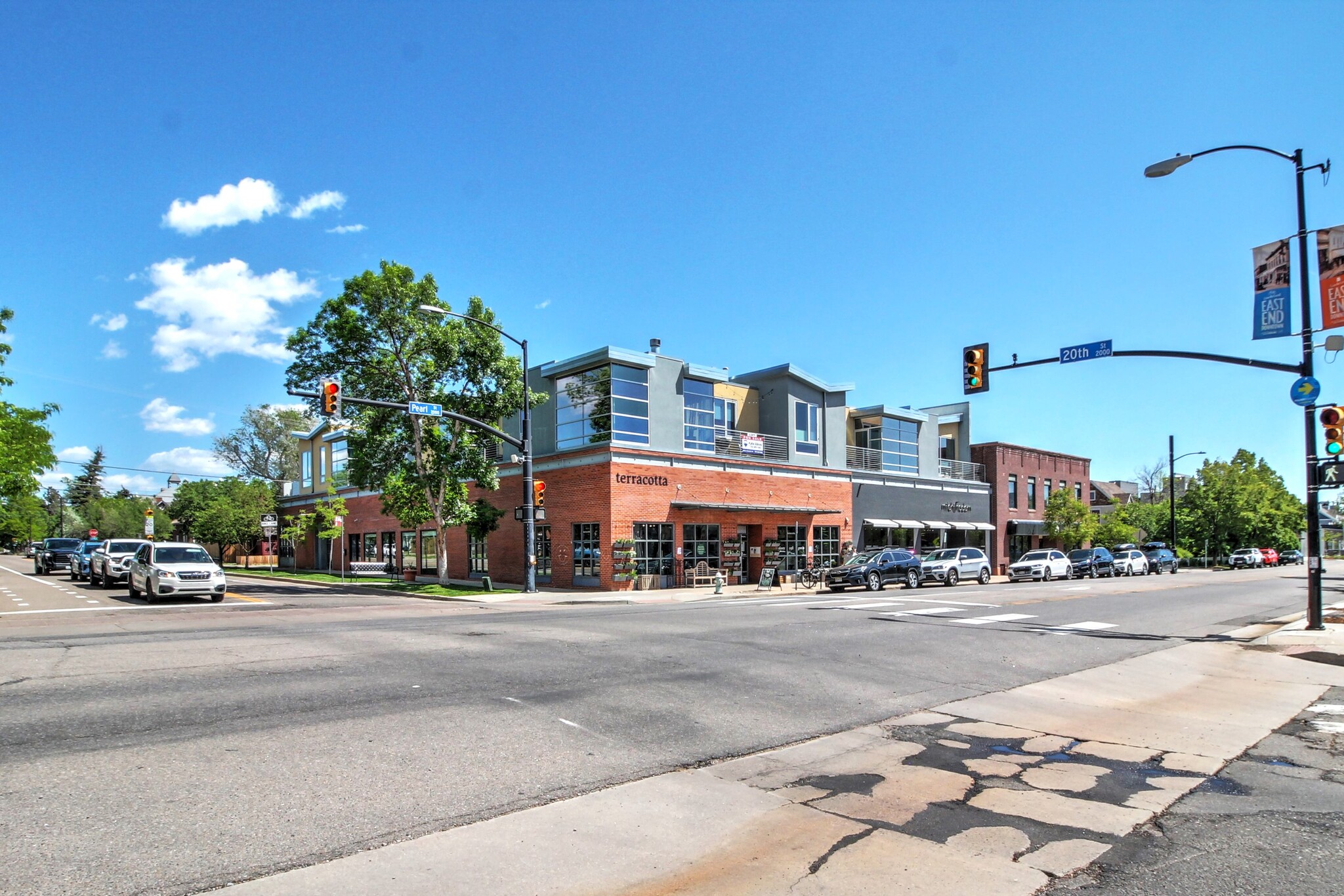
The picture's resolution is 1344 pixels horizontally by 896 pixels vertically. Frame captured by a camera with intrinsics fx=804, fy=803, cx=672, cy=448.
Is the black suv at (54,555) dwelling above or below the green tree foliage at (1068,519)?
below

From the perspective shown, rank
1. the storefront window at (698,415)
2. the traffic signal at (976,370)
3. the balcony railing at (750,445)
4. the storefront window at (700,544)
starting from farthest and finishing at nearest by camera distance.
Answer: the balcony railing at (750,445) < the storefront window at (698,415) < the storefront window at (700,544) < the traffic signal at (976,370)

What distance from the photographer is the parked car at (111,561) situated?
29.4 meters

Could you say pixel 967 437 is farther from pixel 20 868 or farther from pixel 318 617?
pixel 20 868

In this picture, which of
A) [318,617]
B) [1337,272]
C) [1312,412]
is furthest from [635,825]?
[1312,412]

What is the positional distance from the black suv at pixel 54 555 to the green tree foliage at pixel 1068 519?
58110mm

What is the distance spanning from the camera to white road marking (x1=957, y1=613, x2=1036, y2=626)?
55.7 feet

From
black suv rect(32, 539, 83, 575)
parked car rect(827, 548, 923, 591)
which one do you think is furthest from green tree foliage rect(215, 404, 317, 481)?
parked car rect(827, 548, 923, 591)

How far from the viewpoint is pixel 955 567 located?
36.1m

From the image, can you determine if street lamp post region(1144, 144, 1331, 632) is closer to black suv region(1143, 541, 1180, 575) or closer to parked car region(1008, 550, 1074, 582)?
parked car region(1008, 550, 1074, 582)

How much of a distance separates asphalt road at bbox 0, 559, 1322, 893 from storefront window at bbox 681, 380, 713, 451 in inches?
689

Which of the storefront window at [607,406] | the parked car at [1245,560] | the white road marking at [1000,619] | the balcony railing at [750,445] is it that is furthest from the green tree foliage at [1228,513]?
the white road marking at [1000,619]

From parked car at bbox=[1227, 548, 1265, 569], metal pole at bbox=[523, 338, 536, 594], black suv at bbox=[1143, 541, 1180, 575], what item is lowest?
parked car at bbox=[1227, 548, 1265, 569]

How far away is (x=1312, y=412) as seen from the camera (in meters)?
16.4

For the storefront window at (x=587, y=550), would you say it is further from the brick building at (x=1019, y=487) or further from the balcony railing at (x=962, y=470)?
the brick building at (x=1019, y=487)
